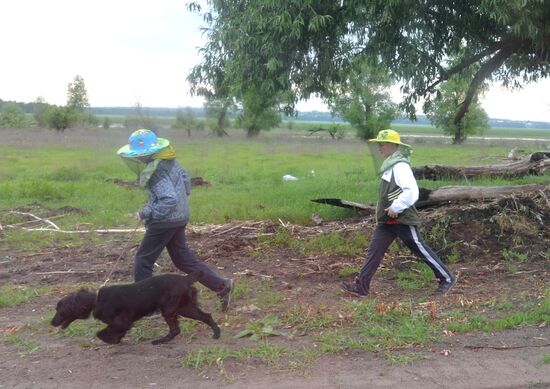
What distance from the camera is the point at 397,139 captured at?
6258 millimetres

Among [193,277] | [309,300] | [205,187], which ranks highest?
[193,277]

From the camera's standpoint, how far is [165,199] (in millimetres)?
5566

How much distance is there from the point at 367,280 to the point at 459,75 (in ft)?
19.4

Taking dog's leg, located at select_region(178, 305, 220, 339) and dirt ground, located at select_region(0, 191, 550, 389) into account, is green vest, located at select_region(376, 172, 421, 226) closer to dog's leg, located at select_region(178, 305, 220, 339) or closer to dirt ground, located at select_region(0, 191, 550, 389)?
dirt ground, located at select_region(0, 191, 550, 389)

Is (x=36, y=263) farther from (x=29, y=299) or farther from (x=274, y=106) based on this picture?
(x=274, y=106)

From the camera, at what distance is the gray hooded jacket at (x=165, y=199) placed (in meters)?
5.57

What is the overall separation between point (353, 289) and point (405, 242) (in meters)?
0.72

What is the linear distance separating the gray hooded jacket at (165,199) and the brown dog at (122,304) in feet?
1.97

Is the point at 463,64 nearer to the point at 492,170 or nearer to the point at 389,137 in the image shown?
the point at 492,170

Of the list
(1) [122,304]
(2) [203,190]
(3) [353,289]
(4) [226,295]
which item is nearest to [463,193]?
(3) [353,289]

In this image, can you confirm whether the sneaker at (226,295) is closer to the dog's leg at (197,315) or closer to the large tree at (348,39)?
the dog's leg at (197,315)

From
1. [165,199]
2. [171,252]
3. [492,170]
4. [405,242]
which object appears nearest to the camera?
[165,199]

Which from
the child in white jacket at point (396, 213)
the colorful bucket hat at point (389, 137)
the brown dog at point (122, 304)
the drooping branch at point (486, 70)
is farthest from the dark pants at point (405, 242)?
the drooping branch at point (486, 70)

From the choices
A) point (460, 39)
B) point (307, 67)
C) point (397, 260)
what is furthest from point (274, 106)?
point (397, 260)
